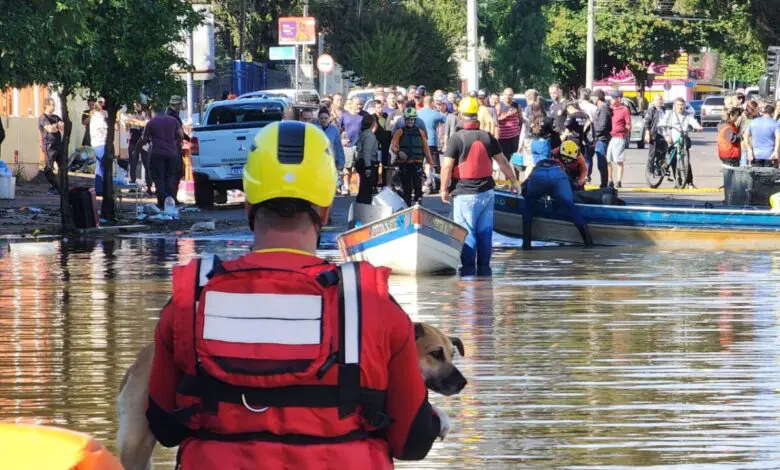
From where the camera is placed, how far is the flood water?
8172 millimetres

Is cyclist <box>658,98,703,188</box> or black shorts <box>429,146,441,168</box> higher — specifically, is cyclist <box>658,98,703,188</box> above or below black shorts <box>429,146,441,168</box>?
above

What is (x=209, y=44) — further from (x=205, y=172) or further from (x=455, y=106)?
(x=205, y=172)

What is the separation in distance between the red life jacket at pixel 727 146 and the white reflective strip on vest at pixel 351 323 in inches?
963

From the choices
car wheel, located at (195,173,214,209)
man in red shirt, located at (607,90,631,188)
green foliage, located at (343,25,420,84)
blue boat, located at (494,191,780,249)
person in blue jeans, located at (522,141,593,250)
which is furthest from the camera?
green foliage, located at (343,25,420,84)

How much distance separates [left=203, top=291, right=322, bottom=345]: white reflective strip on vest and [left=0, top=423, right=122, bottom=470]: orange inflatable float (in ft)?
1.43

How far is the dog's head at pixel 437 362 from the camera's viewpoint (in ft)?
14.5

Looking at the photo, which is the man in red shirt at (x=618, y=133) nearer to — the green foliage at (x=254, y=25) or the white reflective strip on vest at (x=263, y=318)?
the white reflective strip on vest at (x=263, y=318)

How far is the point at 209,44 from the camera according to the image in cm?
3656

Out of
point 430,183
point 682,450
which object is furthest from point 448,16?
point 682,450

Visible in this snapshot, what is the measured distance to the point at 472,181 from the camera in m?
16.7

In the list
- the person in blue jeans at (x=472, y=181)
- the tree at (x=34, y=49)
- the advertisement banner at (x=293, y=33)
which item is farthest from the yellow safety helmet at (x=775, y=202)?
the advertisement banner at (x=293, y=33)

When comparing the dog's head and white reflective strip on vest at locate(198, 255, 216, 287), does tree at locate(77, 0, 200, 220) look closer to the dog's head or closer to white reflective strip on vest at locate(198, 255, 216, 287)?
the dog's head

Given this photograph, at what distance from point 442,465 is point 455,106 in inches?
1062

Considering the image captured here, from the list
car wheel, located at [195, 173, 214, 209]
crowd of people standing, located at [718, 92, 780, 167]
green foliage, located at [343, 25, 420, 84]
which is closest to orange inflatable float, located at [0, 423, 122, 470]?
crowd of people standing, located at [718, 92, 780, 167]
